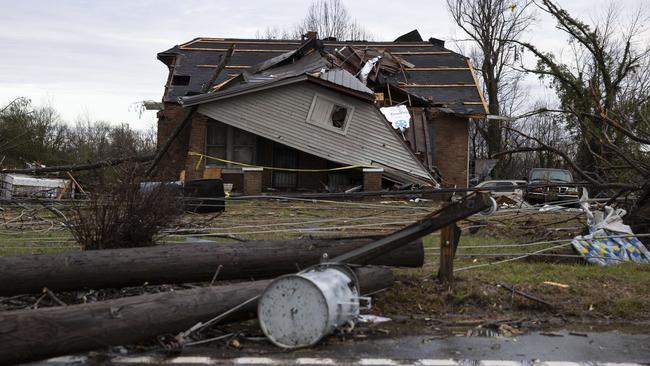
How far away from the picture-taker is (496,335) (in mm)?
6133

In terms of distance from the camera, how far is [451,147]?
25.7 metres

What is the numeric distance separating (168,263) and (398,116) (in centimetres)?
1771

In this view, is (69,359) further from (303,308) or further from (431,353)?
(431,353)

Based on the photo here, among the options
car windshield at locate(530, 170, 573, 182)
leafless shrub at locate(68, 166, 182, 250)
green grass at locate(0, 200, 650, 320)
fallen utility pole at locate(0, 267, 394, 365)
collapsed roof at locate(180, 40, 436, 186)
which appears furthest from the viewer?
car windshield at locate(530, 170, 573, 182)

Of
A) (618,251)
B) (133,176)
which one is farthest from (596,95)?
(133,176)

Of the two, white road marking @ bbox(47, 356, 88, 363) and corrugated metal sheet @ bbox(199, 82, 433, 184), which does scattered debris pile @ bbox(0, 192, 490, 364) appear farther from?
corrugated metal sheet @ bbox(199, 82, 433, 184)

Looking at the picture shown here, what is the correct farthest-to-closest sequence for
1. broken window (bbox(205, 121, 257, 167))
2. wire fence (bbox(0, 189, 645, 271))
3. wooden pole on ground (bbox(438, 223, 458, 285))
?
broken window (bbox(205, 121, 257, 167)) → wire fence (bbox(0, 189, 645, 271)) → wooden pole on ground (bbox(438, 223, 458, 285))

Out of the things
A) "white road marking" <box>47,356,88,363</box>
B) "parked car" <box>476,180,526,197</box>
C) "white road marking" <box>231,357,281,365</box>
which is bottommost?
"white road marking" <box>47,356,88,363</box>

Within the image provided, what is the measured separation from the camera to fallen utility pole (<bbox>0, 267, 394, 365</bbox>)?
16.0 feet

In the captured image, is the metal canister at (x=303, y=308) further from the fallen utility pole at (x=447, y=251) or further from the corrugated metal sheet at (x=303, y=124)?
the corrugated metal sheet at (x=303, y=124)

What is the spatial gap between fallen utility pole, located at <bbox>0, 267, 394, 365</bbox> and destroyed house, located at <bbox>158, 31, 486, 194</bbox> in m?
14.7

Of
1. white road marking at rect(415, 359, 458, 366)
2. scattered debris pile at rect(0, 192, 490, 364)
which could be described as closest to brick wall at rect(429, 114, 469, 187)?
scattered debris pile at rect(0, 192, 490, 364)

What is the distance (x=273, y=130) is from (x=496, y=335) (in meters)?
16.8

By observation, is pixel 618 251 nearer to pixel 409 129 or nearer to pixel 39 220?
pixel 39 220
